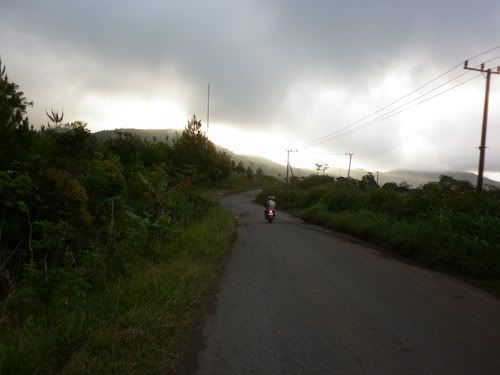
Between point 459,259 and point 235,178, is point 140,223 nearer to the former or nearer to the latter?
point 459,259

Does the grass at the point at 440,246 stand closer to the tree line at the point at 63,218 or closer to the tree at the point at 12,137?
the tree line at the point at 63,218

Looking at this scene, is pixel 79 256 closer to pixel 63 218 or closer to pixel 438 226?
pixel 63 218

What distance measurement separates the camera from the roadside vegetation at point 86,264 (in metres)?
4.02

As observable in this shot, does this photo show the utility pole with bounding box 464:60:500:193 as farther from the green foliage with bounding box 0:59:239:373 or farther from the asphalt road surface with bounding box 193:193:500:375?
the green foliage with bounding box 0:59:239:373

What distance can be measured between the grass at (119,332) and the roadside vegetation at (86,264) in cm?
1

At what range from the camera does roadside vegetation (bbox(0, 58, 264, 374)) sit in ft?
13.2

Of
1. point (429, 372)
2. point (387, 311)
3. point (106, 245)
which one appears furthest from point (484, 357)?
point (106, 245)

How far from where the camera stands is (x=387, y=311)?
239 inches

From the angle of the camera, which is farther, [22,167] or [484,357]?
[22,167]

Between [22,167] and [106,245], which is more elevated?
[22,167]

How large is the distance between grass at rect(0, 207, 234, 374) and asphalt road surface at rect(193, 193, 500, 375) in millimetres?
425

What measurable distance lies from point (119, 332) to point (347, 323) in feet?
9.85

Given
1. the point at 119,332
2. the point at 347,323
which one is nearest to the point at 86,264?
the point at 119,332

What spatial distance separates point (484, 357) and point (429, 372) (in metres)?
0.92
